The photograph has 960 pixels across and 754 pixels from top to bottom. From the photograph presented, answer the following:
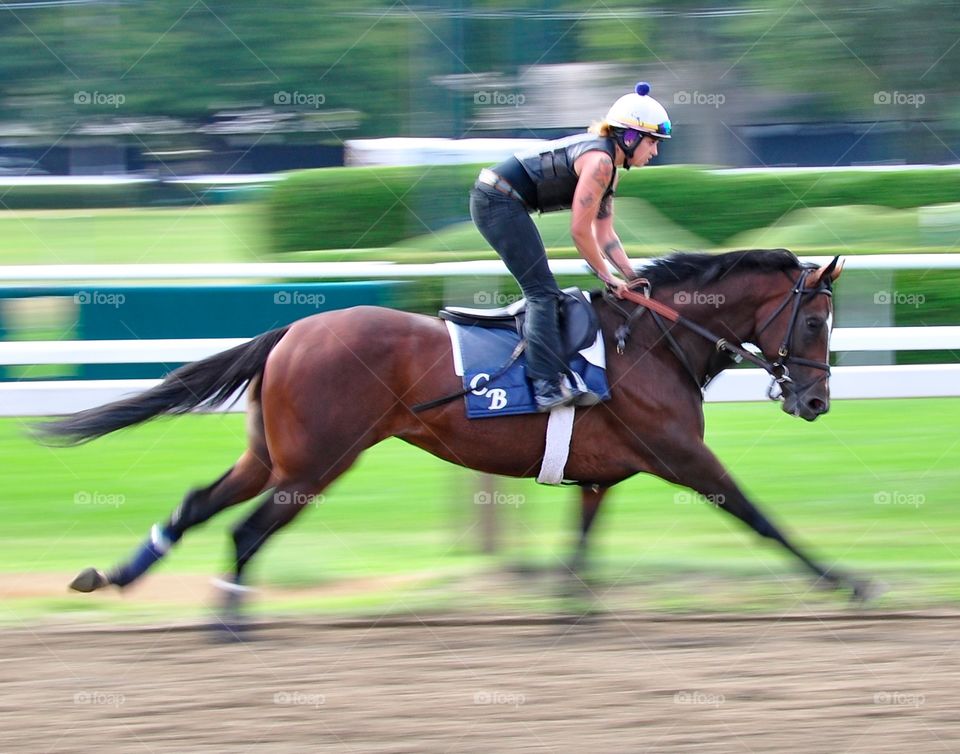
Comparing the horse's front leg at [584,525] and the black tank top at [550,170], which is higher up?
the black tank top at [550,170]

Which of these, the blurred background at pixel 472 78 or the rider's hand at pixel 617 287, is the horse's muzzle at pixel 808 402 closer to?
the rider's hand at pixel 617 287

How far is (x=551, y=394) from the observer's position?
194 inches

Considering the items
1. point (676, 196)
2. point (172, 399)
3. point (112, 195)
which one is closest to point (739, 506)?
point (172, 399)

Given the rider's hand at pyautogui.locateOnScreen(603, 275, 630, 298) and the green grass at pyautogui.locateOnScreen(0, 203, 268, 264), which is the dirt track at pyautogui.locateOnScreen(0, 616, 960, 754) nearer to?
the rider's hand at pyautogui.locateOnScreen(603, 275, 630, 298)

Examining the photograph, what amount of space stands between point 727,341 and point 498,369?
948mm

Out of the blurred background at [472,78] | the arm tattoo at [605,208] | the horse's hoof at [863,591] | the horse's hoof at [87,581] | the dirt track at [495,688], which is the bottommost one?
the dirt track at [495,688]

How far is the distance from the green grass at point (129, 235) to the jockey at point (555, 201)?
10.5 metres

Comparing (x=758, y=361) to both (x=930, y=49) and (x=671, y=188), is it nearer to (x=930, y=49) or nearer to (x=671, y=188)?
(x=671, y=188)

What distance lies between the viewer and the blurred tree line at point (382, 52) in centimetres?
1644

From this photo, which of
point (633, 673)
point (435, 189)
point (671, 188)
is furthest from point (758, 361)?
point (671, 188)

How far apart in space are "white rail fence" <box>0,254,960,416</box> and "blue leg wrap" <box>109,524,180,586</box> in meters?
1.67

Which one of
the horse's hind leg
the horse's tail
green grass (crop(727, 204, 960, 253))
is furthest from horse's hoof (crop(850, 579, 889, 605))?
green grass (crop(727, 204, 960, 253))

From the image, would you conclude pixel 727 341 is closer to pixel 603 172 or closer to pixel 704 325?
pixel 704 325

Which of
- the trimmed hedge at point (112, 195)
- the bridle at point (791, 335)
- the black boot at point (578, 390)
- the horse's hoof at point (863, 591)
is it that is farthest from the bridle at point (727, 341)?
the trimmed hedge at point (112, 195)
